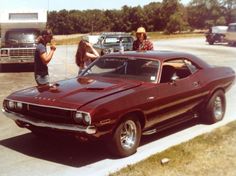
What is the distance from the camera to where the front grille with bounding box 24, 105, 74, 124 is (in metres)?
5.75

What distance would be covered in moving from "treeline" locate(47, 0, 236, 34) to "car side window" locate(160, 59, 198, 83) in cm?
7242

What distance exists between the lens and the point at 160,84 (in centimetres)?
681

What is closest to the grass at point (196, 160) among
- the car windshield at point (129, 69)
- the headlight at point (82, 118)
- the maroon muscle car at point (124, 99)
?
the maroon muscle car at point (124, 99)

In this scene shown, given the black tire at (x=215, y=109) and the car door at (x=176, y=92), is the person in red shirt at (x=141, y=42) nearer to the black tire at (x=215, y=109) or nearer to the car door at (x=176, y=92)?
the car door at (x=176, y=92)

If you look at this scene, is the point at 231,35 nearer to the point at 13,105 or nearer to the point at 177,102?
the point at 177,102

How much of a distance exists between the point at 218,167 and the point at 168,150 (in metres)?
0.90

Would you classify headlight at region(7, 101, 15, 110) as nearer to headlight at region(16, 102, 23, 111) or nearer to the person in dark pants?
headlight at region(16, 102, 23, 111)

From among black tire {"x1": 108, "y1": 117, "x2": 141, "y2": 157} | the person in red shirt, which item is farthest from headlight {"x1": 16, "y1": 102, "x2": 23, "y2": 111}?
the person in red shirt

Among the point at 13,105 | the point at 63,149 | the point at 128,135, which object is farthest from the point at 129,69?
the point at 13,105

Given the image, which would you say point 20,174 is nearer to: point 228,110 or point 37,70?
point 37,70

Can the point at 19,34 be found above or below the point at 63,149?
above

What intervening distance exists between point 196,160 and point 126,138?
3.44 feet

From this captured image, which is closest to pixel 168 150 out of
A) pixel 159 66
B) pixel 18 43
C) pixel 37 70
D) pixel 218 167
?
pixel 218 167

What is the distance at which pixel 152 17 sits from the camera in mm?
100188
